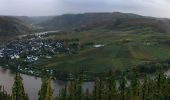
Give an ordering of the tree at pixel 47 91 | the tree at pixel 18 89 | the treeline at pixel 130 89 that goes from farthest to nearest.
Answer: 1. the treeline at pixel 130 89
2. the tree at pixel 18 89
3. the tree at pixel 47 91

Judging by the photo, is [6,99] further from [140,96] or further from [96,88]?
[140,96]

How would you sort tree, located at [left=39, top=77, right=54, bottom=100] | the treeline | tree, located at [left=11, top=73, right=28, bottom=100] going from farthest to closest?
the treeline, tree, located at [left=11, top=73, right=28, bottom=100], tree, located at [left=39, top=77, right=54, bottom=100]

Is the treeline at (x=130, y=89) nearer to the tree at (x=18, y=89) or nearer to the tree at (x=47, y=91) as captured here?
the tree at (x=18, y=89)

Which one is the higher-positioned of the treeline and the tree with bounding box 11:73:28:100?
the tree with bounding box 11:73:28:100

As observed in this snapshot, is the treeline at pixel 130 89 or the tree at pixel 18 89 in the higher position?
the tree at pixel 18 89

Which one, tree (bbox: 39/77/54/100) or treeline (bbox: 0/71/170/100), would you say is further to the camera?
treeline (bbox: 0/71/170/100)

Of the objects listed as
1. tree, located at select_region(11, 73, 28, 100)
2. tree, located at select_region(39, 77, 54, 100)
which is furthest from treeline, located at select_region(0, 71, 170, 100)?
tree, located at select_region(39, 77, 54, 100)

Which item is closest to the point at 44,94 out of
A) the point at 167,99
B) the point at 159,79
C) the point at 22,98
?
the point at 22,98

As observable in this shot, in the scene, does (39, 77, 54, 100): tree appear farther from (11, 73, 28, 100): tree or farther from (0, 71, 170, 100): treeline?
(0, 71, 170, 100): treeline

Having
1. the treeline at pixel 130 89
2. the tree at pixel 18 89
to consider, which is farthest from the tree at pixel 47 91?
the treeline at pixel 130 89

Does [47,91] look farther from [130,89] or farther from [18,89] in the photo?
[130,89]

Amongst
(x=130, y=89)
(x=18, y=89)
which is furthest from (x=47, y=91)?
(x=130, y=89)
